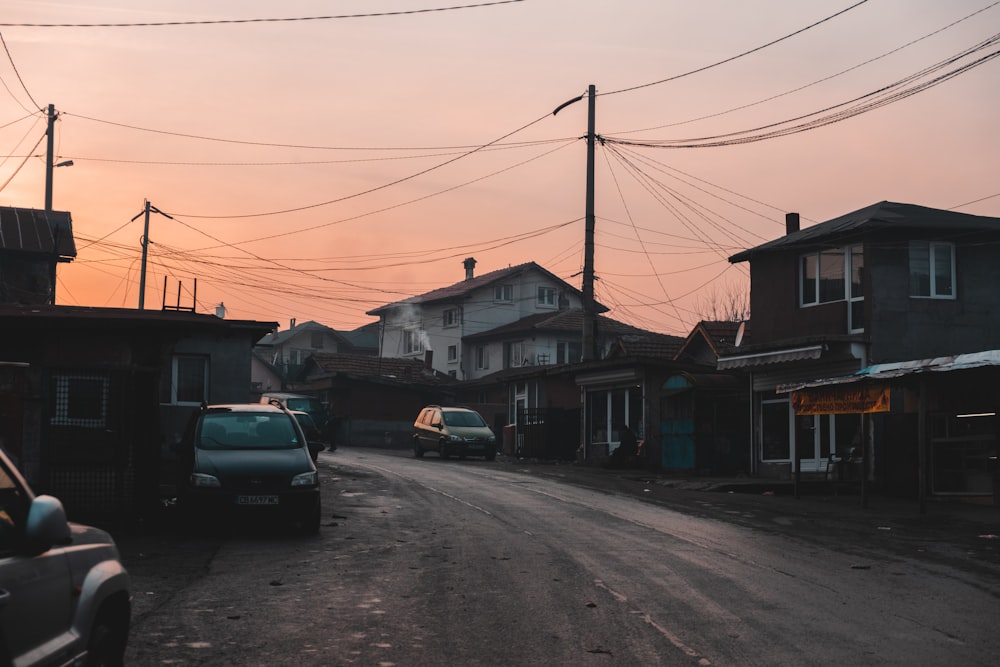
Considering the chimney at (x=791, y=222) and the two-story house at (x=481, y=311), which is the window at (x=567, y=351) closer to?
the two-story house at (x=481, y=311)

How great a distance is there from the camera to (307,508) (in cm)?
1555

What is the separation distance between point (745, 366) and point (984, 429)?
7768 mm

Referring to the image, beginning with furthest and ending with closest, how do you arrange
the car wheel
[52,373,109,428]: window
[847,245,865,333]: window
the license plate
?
[847,245,865,333]: window → [52,373,109,428]: window → the license plate → the car wheel

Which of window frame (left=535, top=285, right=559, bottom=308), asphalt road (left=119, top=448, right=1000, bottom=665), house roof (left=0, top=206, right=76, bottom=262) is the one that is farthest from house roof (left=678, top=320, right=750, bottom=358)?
window frame (left=535, top=285, right=559, bottom=308)

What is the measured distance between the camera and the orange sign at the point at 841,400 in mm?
22062

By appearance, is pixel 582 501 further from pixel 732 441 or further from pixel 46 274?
pixel 46 274

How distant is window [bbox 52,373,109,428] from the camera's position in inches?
608

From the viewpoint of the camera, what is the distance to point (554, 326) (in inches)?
2763

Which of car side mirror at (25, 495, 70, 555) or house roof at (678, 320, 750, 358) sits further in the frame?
house roof at (678, 320, 750, 358)

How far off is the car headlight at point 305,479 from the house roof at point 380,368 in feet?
152

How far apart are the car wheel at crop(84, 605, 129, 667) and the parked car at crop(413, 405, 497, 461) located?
107 ft

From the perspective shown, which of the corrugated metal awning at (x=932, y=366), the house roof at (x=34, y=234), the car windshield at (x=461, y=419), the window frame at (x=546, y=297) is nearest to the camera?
the corrugated metal awning at (x=932, y=366)

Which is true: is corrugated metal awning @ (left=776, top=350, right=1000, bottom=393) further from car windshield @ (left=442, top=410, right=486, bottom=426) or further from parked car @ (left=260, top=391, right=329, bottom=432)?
parked car @ (left=260, top=391, right=329, bottom=432)

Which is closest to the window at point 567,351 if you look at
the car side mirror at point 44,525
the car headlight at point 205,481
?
the car headlight at point 205,481
